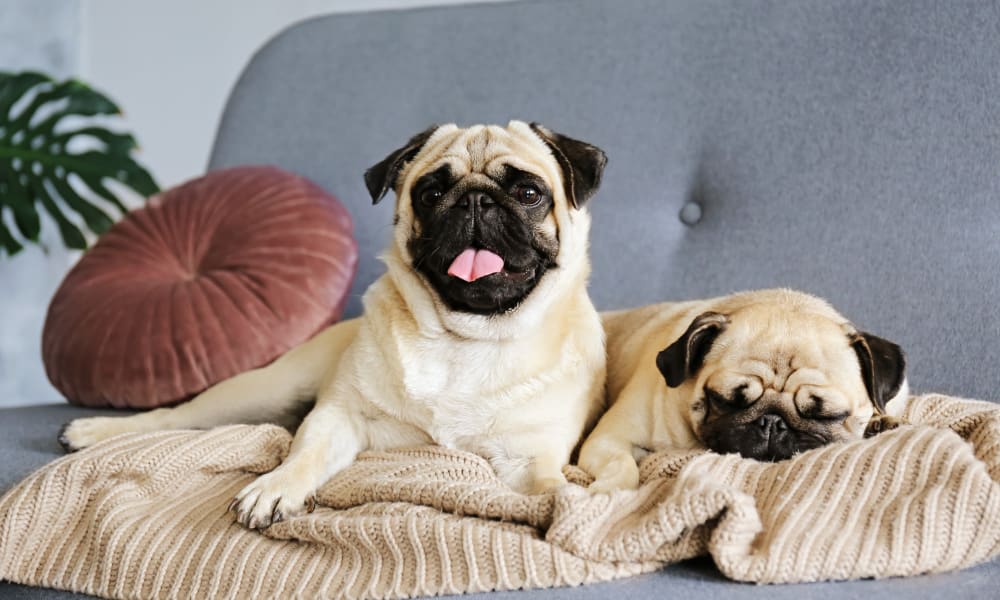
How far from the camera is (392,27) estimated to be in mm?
2869

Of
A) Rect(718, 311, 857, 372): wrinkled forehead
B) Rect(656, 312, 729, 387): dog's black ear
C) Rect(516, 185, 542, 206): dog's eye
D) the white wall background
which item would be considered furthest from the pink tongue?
the white wall background

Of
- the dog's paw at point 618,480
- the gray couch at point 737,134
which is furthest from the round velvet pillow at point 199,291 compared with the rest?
the dog's paw at point 618,480

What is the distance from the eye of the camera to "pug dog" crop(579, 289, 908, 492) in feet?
5.23

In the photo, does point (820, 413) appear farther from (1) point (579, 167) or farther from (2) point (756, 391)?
(1) point (579, 167)

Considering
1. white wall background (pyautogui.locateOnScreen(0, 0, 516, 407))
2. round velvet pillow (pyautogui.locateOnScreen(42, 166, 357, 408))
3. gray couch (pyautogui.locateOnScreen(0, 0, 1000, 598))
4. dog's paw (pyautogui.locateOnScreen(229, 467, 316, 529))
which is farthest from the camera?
white wall background (pyautogui.locateOnScreen(0, 0, 516, 407))

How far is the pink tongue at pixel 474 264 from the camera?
5.74 ft

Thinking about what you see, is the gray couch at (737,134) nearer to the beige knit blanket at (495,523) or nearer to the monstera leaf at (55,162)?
the beige knit blanket at (495,523)

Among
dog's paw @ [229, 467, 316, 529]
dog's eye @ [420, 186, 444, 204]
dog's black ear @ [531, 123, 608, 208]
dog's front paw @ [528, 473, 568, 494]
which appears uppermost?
dog's black ear @ [531, 123, 608, 208]

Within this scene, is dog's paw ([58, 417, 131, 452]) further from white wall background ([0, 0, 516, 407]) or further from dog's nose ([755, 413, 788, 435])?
white wall background ([0, 0, 516, 407])

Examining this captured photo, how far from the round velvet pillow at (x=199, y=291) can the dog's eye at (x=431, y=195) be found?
24.0 inches

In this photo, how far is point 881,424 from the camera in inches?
64.7

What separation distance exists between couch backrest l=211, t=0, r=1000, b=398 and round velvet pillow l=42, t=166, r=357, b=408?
258 millimetres

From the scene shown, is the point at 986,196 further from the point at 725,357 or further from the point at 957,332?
the point at 725,357

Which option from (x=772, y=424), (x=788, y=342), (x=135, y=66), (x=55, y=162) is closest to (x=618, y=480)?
(x=772, y=424)
